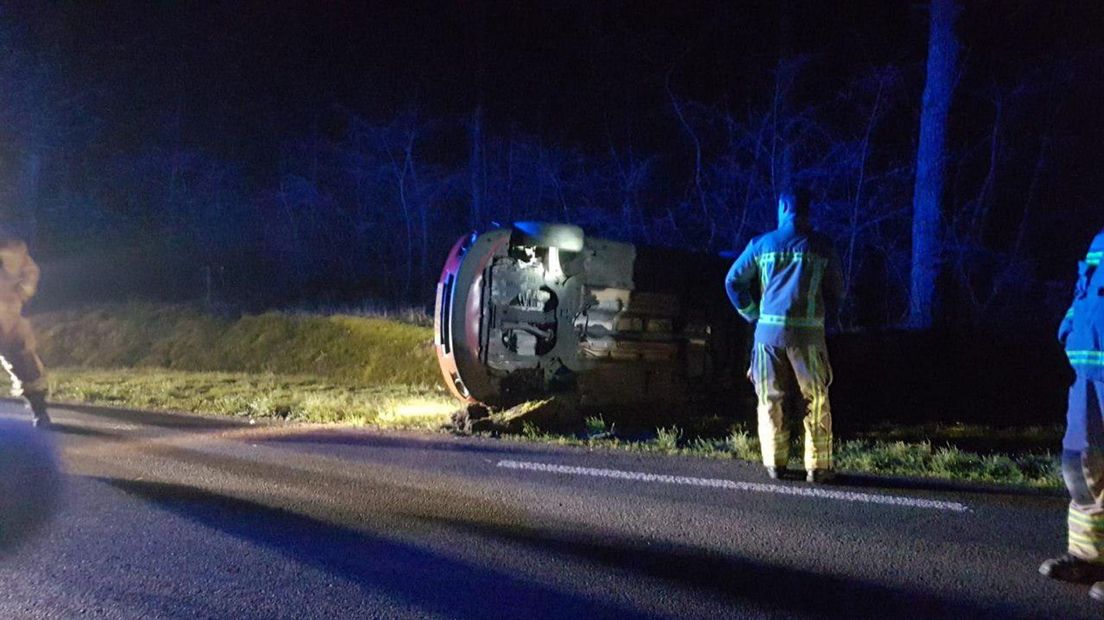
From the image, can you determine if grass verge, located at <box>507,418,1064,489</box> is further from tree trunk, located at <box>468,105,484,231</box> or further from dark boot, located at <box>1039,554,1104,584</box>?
tree trunk, located at <box>468,105,484,231</box>

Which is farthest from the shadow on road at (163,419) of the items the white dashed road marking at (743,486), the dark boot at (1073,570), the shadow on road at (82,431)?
the dark boot at (1073,570)

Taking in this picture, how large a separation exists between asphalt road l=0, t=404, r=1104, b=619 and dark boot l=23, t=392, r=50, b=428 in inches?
58.6

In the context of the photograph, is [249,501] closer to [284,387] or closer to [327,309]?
[284,387]

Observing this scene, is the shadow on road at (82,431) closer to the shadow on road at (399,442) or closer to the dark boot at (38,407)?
the dark boot at (38,407)

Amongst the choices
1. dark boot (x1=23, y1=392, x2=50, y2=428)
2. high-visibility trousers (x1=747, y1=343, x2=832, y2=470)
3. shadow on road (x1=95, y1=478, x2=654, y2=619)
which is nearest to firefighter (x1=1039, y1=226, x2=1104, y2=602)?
high-visibility trousers (x1=747, y1=343, x2=832, y2=470)

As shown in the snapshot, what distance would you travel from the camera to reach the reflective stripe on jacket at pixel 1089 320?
335 centimetres

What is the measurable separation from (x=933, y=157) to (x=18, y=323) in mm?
11041

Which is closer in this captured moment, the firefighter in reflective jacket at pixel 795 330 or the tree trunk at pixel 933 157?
the firefighter in reflective jacket at pixel 795 330

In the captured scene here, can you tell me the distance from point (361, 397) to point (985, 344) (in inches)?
299

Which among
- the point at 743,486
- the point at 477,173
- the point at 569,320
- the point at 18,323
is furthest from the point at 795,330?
the point at 477,173

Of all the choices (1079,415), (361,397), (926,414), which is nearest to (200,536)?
(1079,415)

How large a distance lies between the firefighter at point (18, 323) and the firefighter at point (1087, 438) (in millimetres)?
7719

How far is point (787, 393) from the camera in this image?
5.32 meters

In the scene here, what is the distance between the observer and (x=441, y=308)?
762cm
